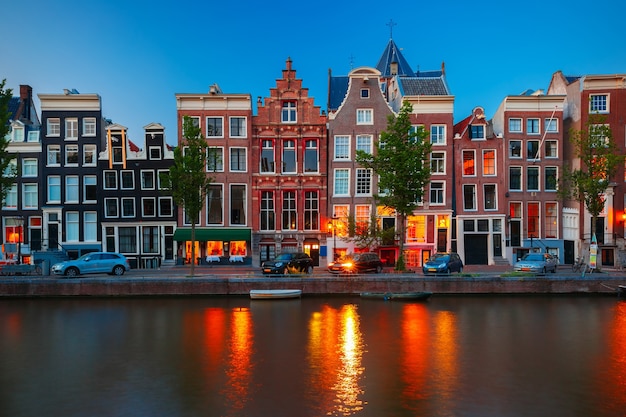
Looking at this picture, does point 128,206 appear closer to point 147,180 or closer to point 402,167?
point 147,180

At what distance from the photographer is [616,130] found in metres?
45.8

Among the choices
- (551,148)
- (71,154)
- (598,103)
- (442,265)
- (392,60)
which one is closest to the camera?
(442,265)

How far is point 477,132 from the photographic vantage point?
46.9m

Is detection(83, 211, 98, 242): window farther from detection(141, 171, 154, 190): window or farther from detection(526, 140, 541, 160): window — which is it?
detection(526, 140, 541, 160): window

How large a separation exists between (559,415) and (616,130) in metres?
40.8

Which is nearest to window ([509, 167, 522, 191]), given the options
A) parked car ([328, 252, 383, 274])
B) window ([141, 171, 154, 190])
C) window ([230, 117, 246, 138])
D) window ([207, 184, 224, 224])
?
parked car ([328, 252, 383, 274])

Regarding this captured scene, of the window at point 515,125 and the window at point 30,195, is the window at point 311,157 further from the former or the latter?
the window at point 30,195

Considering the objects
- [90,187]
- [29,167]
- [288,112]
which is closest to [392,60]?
[288,112]

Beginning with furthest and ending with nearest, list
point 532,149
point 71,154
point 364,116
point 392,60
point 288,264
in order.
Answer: point 392,60 → point 71,154 → point 532,149 → point 364,116 → point 288,264

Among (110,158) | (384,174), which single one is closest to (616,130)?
(384,174)

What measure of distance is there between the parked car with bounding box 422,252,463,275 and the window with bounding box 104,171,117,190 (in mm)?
30554

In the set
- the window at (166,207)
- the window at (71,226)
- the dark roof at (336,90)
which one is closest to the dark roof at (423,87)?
the dark roof at (336,90)

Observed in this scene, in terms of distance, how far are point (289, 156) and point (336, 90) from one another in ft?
70.5

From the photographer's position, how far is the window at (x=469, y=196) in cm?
4681
